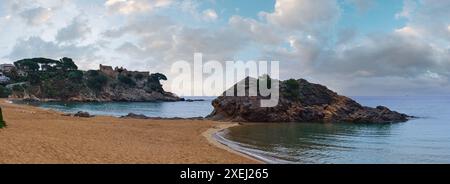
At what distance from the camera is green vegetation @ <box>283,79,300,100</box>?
7188 cm

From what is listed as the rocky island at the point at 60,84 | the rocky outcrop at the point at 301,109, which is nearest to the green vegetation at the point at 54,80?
the rocky island at the point at 60,84

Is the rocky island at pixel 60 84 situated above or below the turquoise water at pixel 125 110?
above

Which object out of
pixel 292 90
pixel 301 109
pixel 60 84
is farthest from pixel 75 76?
pixel 301 109

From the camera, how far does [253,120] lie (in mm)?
65500

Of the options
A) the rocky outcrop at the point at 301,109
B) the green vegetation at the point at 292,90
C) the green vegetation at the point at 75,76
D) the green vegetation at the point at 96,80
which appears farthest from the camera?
the green vegetation at the point at 96,80

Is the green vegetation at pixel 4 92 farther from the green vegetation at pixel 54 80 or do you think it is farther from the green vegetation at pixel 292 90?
the green vegetation at pixel 292 90

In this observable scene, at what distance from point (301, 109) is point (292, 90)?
5.27m

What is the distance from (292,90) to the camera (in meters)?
72.4

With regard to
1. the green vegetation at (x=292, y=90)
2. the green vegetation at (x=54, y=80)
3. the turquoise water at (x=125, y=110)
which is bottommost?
the turquoise water at (x=125, y=110)

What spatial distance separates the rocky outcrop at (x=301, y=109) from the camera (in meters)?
66.0

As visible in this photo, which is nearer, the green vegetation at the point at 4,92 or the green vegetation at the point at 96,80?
the green vegetation at the point at 4,92
